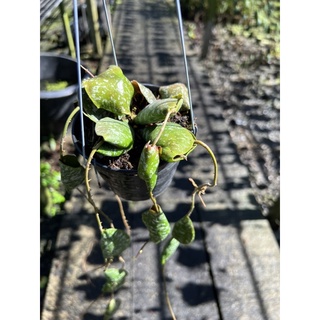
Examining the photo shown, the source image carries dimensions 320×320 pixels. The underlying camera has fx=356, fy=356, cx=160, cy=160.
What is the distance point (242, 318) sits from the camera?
4.48ft

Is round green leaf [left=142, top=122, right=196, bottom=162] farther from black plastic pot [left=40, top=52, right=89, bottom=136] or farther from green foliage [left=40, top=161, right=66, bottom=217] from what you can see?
black plastic pot [left=40, top=52, right=89, bottom=136]

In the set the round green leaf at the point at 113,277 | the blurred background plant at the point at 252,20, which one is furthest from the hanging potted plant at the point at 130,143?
the blurred background plant at the point at 252,20

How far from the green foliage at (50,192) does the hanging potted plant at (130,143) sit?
1099mm

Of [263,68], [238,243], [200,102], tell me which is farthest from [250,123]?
[238,243]

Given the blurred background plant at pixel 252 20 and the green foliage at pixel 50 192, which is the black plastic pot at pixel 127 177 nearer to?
the green foliage at pixel 50 192

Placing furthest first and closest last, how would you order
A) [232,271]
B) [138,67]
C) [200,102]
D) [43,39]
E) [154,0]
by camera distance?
[154,0] → [43,39] → [138,67] → [200,102] → [232,271]

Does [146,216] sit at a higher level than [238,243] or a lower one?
higher

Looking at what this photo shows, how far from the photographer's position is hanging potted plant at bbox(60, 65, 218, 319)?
2.14 feet

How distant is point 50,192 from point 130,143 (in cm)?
138

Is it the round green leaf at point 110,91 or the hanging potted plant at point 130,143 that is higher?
the round green leaf at point 110,91

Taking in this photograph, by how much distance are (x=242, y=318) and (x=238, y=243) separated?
34 cm

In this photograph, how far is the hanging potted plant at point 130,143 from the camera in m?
0.65

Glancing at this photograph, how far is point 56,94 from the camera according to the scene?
2018mm

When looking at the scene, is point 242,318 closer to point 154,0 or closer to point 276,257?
point 276,257
